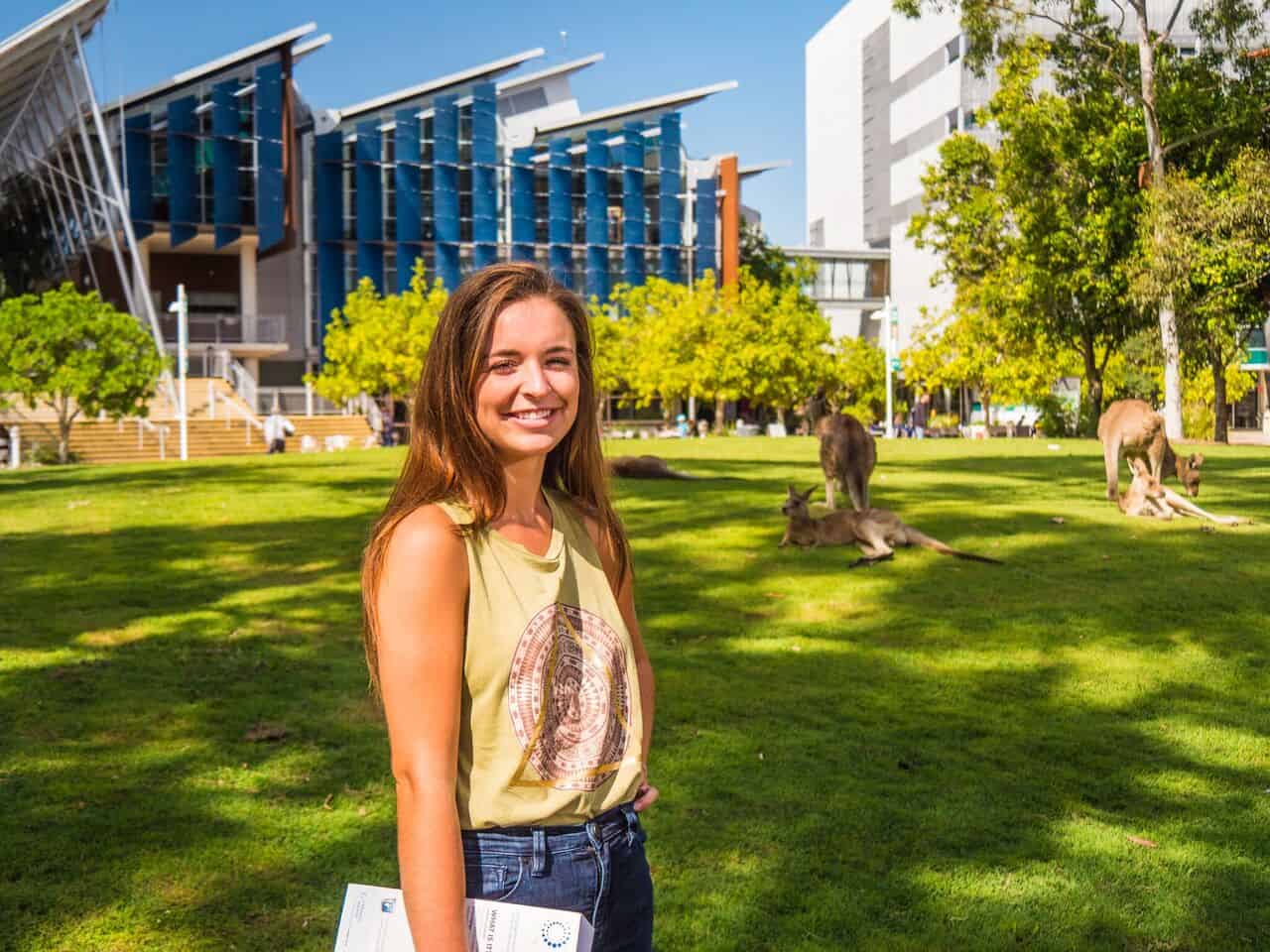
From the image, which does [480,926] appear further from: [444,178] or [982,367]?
[444,178]

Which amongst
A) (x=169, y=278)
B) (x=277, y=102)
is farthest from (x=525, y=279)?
(x=169, y=278)

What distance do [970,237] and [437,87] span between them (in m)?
41.2


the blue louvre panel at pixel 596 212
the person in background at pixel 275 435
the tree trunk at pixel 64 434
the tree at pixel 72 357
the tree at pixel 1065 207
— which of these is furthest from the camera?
the blue louvre panel at pixel 596 212

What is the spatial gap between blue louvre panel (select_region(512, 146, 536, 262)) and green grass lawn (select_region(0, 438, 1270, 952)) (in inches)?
2331

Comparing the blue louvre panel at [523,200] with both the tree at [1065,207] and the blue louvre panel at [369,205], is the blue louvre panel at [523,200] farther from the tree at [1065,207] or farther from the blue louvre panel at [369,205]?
the tree at [1065,207]

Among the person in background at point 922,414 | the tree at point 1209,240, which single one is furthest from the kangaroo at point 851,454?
the person in background at point 922,414

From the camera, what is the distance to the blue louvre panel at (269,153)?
185 feet

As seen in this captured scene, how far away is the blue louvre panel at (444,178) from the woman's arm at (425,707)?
6561 cm

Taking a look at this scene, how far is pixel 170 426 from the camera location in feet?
127

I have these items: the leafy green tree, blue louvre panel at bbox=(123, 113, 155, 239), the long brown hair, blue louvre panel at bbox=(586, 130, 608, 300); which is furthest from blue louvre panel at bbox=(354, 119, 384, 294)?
the long brown hair

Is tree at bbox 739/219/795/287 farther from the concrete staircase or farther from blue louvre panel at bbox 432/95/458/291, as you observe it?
the concrete staircase

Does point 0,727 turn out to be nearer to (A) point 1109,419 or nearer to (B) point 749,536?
(B) point 749,536

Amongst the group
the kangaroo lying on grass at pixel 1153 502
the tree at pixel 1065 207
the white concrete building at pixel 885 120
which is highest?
the white concrete building at pixel 885 120

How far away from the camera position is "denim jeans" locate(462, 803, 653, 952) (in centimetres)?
208
